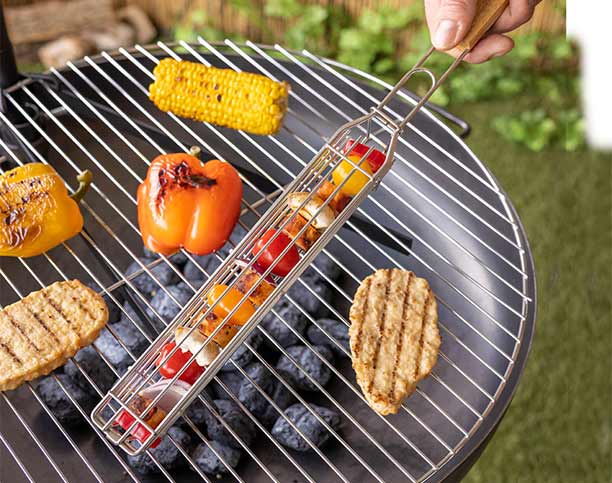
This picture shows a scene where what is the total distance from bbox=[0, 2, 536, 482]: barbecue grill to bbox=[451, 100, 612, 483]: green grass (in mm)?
609

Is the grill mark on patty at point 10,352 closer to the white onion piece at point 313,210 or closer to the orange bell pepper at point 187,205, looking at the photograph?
the orange bell pepper at point 187,205

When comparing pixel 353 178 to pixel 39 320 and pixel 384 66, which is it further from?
pixel 384 66

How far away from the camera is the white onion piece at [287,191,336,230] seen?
6.23 ft

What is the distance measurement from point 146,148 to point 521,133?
8.29 ft

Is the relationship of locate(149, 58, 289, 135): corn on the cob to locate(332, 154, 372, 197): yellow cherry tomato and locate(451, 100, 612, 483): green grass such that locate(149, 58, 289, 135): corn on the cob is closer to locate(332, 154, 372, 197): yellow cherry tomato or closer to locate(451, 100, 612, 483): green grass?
locate(332, 154, 372, 197): yellow cherry tomato

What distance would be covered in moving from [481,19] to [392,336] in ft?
3.07

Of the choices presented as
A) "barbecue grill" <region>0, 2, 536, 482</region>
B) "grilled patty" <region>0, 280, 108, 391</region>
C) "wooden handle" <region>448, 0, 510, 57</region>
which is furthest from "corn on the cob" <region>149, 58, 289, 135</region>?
"grilled patty" <region>0, 280, 108, 391</region>

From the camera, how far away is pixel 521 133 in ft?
14.0

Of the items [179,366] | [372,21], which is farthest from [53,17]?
[179,366]

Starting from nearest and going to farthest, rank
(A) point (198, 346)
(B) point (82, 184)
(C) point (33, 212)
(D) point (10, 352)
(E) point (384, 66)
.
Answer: (A) point (198, 346) → (D) point (10, 352) → (C) point (33, 212) → (B) point (82, 184) → (E) point (384, 66)

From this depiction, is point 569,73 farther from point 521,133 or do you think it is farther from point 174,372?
point 174,372

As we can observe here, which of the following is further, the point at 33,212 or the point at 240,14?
the point at 240,14

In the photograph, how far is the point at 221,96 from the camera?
7.31 ft

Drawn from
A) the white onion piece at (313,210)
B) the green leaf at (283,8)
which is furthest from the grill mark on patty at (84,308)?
the green leaf at (283,8)
